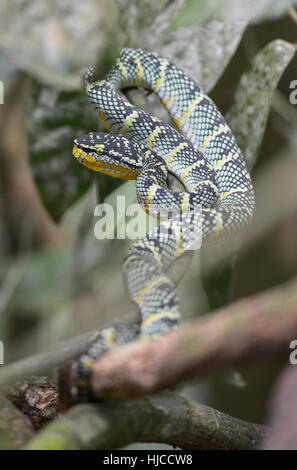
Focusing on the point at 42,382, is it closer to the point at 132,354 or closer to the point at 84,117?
the point at 132,354

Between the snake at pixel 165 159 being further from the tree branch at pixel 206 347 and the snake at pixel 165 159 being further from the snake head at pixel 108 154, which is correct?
the tree branch at pixel 206 347

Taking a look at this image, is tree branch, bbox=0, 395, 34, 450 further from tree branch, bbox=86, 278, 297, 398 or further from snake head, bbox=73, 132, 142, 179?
snake head, bbox=73, 132, 142, 179

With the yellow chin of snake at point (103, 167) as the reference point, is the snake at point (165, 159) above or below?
above

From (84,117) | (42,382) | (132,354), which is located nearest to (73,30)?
(84,117)

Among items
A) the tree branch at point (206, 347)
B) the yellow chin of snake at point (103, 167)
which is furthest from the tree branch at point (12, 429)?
the yellow chin of snake at point (103, 167)

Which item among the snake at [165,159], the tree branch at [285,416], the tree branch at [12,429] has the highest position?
the tree branch at [285,416]

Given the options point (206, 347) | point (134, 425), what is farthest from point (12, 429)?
point (206, 347)
